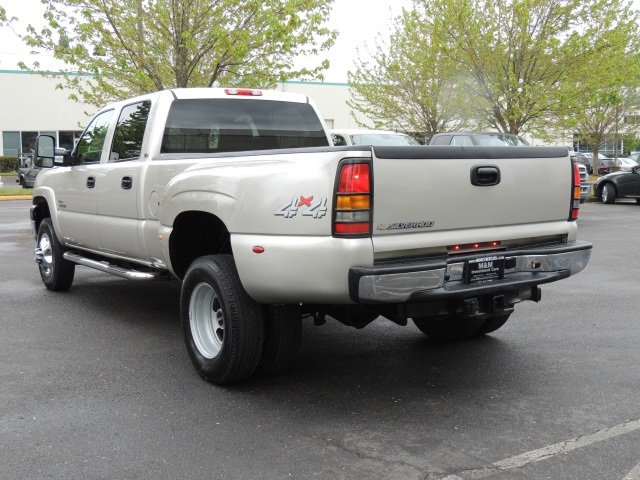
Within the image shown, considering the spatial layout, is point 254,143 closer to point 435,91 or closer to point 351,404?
point 351,404

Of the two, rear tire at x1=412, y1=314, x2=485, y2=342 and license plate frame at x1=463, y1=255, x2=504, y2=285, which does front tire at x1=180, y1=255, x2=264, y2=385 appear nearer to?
license plate frame at x1=463, y1=255, x2=504, y2=285

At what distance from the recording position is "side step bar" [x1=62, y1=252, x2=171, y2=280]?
19.3ft

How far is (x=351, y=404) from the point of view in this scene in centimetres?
450

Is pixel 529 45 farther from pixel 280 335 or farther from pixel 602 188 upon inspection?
pixel 280 335

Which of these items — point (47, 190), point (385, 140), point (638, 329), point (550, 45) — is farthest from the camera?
point (550, 45)

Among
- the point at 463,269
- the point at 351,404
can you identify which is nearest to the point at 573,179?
the point at 463,269

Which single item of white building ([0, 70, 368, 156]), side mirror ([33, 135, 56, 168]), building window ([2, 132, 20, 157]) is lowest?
side mirror ([33, 135, 56, 168])

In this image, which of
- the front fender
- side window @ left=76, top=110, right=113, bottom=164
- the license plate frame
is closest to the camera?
the license plate frame

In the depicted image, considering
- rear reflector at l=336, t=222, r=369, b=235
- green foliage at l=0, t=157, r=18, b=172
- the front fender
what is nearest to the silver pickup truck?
rear reflector at l=336, t=222, r=369, b=235

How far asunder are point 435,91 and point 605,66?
19.6 feet

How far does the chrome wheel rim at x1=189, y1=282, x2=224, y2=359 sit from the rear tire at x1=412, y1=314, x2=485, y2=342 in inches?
65.1

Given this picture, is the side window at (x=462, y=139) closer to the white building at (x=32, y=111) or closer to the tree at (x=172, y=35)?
the tree at (x=172, y=35)

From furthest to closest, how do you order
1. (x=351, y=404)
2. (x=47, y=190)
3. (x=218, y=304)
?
(x=47, y=190)
(x=218, y=304)
(x=351, y=404)

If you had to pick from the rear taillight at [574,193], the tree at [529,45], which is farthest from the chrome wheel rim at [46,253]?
the tree at [529,45]
